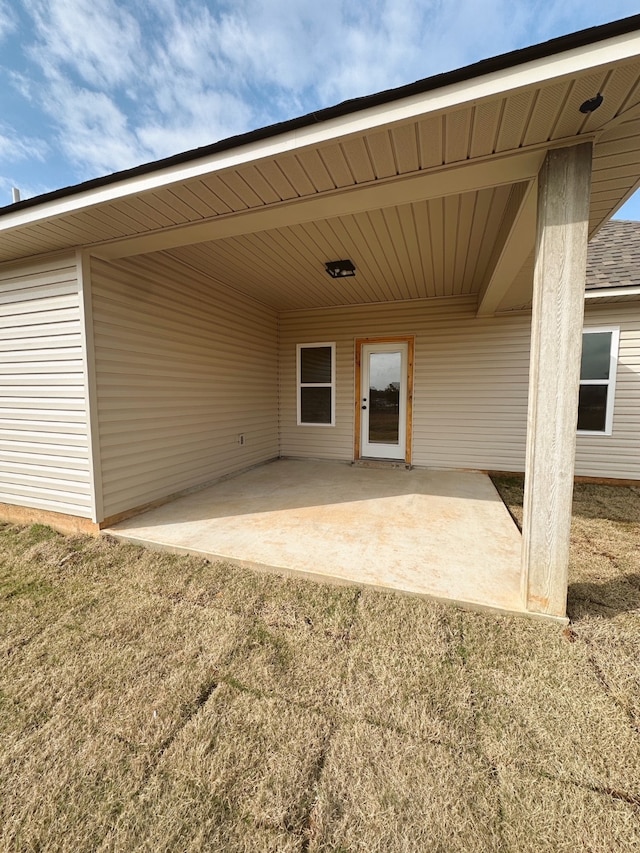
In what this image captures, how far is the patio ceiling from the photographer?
155cm

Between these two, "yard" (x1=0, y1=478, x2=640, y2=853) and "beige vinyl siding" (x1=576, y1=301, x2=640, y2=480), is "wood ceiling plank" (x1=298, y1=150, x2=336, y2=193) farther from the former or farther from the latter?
"beige vinyl siding" (x1=576, y1=301, x2=640, y2=480)

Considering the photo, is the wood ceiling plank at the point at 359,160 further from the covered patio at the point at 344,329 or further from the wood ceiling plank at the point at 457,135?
the wood ceiling plank at the point at 457,135

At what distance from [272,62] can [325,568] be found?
21.0 feet

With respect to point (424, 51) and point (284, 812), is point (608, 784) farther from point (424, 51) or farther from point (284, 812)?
point (424, 51)

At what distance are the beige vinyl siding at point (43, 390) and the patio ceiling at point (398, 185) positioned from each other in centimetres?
Result: 35

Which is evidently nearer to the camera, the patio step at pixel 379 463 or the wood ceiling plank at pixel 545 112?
the wood ceiling plank at pixel 545 112

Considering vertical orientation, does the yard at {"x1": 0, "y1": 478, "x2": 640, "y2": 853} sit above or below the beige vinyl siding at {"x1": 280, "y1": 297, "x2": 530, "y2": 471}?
below

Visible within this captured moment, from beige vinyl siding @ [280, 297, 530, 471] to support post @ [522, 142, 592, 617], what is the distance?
3.51 m

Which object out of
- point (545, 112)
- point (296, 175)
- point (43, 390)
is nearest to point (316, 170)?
point (296, 175)

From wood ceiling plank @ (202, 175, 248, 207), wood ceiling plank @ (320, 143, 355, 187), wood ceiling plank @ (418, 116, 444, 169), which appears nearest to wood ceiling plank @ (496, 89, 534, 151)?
wood ceiling plank @ (418, 116, 444, 169)

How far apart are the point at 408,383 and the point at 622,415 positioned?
2918 millimetres

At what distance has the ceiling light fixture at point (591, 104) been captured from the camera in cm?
152

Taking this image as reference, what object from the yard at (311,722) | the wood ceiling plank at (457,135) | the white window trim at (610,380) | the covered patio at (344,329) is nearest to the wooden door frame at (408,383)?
the covered patio at (344,329)

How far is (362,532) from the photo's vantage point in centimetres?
311
